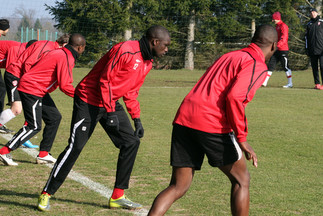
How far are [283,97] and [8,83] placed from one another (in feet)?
29.6

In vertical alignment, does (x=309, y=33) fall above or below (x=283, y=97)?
above

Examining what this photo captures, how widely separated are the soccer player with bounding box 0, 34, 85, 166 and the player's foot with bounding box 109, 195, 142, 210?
5.85 ft

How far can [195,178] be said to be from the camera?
7062 millimetres

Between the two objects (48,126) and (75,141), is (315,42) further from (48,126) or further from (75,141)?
(75,141)

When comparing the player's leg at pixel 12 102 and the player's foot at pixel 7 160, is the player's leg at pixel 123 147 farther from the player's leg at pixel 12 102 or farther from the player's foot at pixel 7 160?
the player's leg at pixel 12 102

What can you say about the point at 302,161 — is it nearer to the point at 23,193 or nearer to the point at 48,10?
the point at 23,193

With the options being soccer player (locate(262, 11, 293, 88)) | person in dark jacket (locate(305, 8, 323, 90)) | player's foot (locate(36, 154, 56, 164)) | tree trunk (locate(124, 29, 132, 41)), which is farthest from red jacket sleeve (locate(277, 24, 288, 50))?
tree trunk (locate(124, 29, 132, 41))

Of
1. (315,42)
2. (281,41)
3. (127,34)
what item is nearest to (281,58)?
(281,41)

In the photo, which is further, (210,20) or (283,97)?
(210,20)

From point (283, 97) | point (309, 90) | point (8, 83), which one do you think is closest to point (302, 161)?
point (8, 83)

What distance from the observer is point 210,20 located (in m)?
32.6

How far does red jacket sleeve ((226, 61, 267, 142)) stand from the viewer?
4309 mm

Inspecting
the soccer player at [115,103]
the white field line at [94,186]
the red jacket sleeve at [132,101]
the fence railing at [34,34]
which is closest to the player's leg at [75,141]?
the soccer player at [115,103]

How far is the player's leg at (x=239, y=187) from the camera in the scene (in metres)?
4.57
